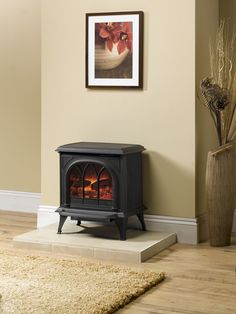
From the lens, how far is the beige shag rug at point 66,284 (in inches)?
150

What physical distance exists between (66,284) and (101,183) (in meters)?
1.28

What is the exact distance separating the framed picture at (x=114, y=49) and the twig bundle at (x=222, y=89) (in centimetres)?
60

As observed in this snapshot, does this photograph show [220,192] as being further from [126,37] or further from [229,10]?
[229,10]

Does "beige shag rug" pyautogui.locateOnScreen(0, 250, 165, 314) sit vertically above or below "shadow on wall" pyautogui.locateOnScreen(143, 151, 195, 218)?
below

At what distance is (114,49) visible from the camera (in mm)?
5586

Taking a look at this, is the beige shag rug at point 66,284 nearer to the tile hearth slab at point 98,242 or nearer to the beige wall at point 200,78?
the tile hearth slab at point 98,242

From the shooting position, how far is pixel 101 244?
5.11 metres

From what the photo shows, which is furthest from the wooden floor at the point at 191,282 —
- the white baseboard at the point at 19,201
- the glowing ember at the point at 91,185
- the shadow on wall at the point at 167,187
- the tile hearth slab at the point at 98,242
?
the white baseboard at the point at 19,201

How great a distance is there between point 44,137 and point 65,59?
69 centimetres

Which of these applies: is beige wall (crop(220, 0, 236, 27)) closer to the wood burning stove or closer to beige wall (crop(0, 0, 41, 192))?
the wood burning stove

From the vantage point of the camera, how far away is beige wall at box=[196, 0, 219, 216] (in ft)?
17.8

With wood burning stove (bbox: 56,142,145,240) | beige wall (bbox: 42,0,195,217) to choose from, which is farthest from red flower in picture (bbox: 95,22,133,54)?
wood burning stove (bbox: 56,142,145,240)

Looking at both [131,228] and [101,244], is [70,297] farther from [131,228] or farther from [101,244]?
[131,228]

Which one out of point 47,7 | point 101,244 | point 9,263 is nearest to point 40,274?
point 9,263
